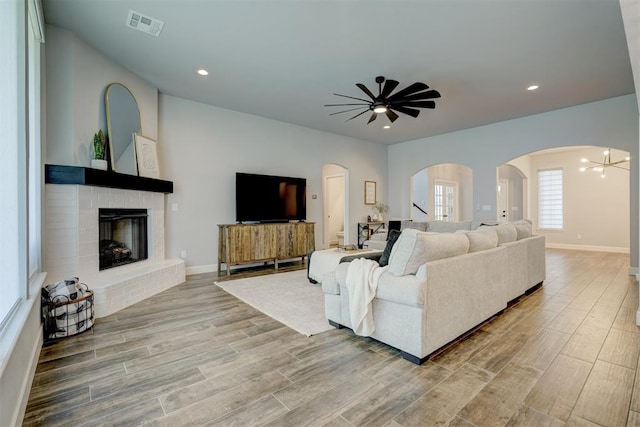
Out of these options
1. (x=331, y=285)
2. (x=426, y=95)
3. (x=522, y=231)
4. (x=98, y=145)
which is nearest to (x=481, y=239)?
(x=331, y=285)

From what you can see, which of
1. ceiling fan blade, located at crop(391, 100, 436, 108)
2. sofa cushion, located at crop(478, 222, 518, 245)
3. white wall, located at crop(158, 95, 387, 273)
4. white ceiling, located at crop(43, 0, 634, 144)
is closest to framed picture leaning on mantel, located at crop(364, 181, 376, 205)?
white wall, located at crop(158, 95, 387, 273)

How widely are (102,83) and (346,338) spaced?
13.3 feet

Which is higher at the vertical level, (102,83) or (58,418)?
(102,83)

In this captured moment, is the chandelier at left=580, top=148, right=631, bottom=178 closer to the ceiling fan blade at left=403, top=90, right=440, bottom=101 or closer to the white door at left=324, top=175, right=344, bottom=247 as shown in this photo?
the ceiling fan blade at left=403, top=90, right=440, bottom=101

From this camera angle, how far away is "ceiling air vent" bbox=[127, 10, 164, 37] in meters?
2.80

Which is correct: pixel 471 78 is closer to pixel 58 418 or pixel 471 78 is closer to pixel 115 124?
pixel 115 124

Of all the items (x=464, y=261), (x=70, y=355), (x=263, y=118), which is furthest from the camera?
(x=263, y=118)

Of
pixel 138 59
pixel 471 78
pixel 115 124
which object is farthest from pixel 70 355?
pixel 471 78

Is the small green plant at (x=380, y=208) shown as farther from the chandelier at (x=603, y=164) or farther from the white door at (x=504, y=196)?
the chandelier at (x=603, y=164)

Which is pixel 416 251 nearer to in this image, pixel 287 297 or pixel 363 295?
pixel 363 295

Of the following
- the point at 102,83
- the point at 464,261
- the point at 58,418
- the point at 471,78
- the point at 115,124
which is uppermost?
the point at 471,78

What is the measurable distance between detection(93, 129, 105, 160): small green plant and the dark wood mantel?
242 millimetres

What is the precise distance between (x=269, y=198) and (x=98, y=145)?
2781 millimetres

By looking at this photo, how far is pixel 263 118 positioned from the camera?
5.80 metres
